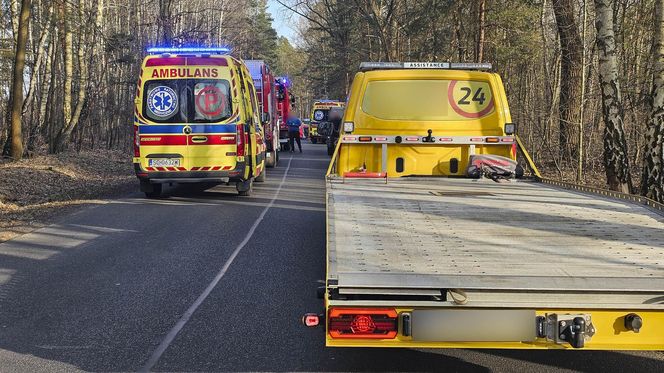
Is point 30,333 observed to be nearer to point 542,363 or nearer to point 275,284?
point 275,284

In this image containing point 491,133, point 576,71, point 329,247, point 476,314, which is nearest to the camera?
point 476,314

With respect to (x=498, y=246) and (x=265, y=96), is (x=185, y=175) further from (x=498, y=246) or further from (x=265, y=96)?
(x=498, y=246)

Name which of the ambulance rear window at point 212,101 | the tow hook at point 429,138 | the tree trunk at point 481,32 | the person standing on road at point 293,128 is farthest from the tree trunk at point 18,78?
the person standing on road at point 293,128

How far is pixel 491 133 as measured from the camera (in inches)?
322

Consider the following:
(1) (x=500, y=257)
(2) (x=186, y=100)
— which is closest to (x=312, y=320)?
(1) (x=500, y=257)

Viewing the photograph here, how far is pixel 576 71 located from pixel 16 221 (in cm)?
1444

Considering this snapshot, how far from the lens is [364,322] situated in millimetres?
3377

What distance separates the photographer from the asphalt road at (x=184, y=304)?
177 inches

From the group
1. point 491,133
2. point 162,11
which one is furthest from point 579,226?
point 162,11

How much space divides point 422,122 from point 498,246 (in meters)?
4.21

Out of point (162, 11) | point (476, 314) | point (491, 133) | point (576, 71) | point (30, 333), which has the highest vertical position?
point (162, 11)

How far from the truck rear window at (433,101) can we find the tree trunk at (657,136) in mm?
3738

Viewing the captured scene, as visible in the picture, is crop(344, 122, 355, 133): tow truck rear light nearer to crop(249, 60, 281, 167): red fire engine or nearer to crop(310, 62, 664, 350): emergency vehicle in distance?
crop(310, 62, 664, 350): emergency vehicle in distance

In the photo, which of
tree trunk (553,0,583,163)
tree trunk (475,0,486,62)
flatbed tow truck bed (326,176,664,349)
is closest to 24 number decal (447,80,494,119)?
flatbed tow truck bed (326,176,664,349)
